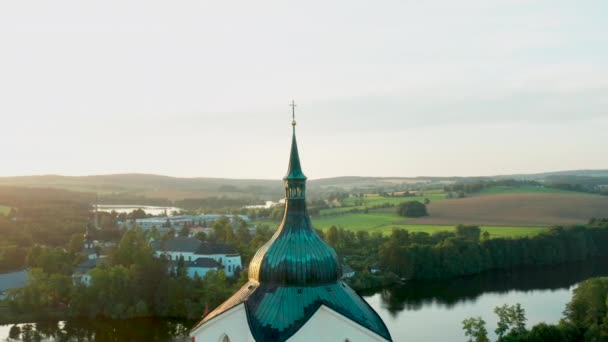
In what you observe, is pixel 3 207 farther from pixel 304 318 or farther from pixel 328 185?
pixel 328 185

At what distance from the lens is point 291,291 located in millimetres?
15547

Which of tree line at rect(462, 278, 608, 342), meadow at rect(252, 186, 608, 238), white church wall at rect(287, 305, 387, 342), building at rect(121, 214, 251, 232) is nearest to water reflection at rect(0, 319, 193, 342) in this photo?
tree line at rect(462, 278, 608, 342)

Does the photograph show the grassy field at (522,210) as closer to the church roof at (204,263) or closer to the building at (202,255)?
the building at (202,255)

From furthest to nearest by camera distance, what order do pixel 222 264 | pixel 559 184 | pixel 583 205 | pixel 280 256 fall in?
pixel 559 184, pixel 583 205, pixel 222 264, pixel 280 256

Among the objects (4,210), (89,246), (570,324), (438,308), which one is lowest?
(438,308)

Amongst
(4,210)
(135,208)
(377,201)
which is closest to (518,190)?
(377,201)

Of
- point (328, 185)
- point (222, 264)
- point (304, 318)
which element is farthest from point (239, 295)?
point (328, 185)

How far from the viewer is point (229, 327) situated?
1565 cm

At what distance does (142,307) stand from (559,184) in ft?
260

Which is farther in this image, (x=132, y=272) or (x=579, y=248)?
(x=579, y=248)

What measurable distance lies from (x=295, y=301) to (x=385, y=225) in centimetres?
6779

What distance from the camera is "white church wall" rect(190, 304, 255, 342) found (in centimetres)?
1541

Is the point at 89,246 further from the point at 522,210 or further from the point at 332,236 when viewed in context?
the point at 522,210

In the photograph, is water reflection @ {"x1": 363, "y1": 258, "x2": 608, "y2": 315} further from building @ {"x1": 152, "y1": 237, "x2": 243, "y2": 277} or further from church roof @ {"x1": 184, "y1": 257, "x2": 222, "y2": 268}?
church roof @ {"x1": 184, "y1": 257, "x2": 222, "y2": 268}
